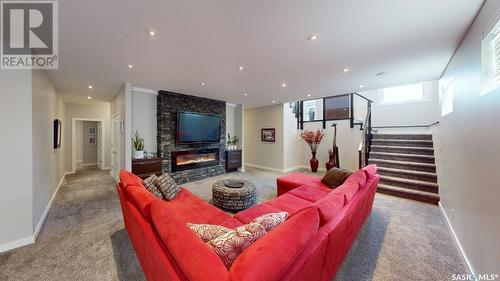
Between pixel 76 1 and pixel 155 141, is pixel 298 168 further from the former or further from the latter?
pixel 76 1

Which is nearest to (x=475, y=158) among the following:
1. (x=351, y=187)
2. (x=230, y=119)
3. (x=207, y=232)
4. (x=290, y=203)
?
(x=351, y=187)

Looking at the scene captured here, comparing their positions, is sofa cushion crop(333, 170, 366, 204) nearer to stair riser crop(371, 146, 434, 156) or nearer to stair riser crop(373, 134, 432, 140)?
stair riser crop(371, 146, 434, 156)

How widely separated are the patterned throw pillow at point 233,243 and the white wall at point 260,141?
5689mm

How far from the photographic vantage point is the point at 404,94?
241 inches

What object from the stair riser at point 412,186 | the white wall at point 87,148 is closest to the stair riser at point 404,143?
the stair riser at point 412,186

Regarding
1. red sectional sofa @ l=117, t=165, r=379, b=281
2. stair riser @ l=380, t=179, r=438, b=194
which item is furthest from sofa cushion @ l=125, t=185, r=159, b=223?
stair riser @ l=380, t=179, r=438, b=194

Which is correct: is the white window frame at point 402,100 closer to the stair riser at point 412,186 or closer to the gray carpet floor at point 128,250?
the stair riser at point 412,186

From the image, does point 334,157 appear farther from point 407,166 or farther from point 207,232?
point 207,232

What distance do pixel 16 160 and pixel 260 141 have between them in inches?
246

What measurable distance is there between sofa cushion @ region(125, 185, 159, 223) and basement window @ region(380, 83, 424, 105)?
7.65 m

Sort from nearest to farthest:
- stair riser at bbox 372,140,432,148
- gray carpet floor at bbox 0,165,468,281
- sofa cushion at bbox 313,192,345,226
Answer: sofa cushion at bbox 313,192,345,226 < gray carpet floor at bbox 0,165,468,281 < stair riser at bbox 372,140,432,148

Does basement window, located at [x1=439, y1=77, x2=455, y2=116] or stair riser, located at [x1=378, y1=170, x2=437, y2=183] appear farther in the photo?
stair riser, located at [x1=378, y1=170, x2=437, y2=183]

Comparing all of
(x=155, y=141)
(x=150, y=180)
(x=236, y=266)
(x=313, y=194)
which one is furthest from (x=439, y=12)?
(x=155, y=141)

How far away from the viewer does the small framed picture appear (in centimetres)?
698
